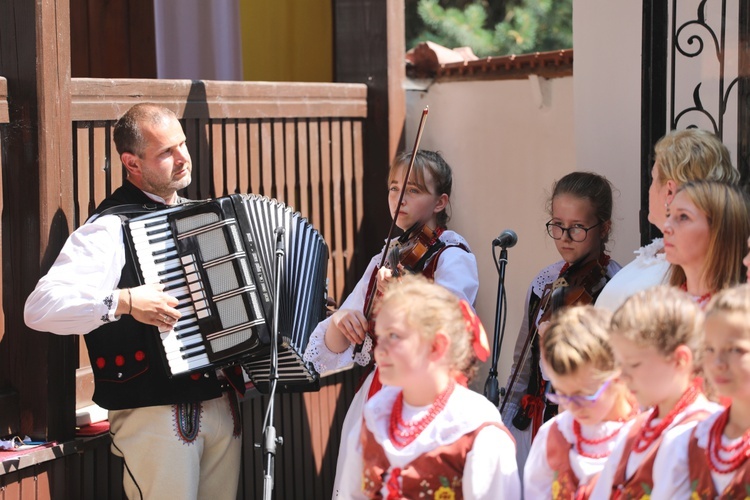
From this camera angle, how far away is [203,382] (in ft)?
11.7

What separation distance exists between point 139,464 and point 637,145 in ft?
6.93

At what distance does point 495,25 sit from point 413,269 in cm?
1338

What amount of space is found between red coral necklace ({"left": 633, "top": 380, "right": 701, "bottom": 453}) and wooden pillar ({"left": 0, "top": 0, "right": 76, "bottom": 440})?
2223 mm

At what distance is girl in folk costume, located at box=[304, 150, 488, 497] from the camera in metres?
3.51

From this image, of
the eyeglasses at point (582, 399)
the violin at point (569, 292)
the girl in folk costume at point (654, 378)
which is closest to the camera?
the girl in folk costume at point (654, 378)

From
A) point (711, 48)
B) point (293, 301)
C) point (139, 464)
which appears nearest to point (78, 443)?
point (139, 464)

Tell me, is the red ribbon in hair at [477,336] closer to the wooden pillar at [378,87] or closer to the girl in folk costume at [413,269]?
the girl in folk costume at [413,269]

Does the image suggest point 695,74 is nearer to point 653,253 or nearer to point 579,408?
point 653,253

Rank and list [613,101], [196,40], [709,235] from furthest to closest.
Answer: [196,40] → [613,101] → [709,235]

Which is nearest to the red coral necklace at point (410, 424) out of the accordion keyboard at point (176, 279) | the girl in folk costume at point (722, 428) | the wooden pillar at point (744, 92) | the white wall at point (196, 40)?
the girl in folk costume at point (722, 428)

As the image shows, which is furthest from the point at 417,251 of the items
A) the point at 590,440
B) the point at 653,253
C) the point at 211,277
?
the point at 590,440

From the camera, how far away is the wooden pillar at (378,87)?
5.06 meters

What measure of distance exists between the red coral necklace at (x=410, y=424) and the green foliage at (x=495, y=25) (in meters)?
12.8

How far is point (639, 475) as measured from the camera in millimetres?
2264
